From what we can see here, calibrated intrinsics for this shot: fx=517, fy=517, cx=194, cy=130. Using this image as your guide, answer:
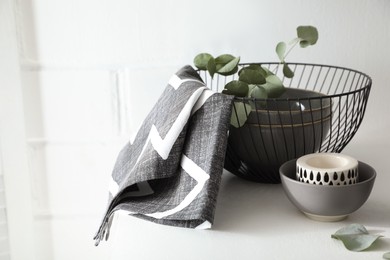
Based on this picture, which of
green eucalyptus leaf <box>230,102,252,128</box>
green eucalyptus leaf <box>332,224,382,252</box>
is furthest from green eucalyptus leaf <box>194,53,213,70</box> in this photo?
green eucalyptus leaf <box>332,224,382,252</box>

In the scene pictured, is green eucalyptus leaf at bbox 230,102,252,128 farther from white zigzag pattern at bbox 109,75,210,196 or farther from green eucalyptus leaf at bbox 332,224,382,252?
green eucalyptus leaf at bbox 332,224,382,252

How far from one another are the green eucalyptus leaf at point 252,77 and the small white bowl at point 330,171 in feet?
0.39

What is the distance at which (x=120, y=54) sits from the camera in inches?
35.7

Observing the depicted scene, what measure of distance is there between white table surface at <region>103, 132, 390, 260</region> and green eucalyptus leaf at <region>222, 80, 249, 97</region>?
129mm

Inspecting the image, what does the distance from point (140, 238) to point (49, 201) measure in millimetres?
500

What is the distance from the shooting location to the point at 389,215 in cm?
58

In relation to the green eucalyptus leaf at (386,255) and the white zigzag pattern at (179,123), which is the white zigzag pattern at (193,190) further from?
the green eucalyptus leaf at (386,255)

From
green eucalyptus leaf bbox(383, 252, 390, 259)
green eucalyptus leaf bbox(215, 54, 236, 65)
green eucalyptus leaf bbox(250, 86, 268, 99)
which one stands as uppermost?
green eucalyptus leaf bbox(215, 54, 236, 65)

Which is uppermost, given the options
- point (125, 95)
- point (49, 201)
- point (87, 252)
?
point (125, 95)

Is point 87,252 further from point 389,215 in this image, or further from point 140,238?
point 389,215

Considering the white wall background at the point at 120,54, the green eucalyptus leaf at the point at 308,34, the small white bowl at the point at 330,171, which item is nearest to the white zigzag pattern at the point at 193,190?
the small white bowl at the point at 330,171

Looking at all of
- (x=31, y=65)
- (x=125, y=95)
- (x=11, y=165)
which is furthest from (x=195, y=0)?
(x=11, y=165)

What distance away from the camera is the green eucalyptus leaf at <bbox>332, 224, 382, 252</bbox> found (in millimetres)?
511

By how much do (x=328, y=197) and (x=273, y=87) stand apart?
0.18m
